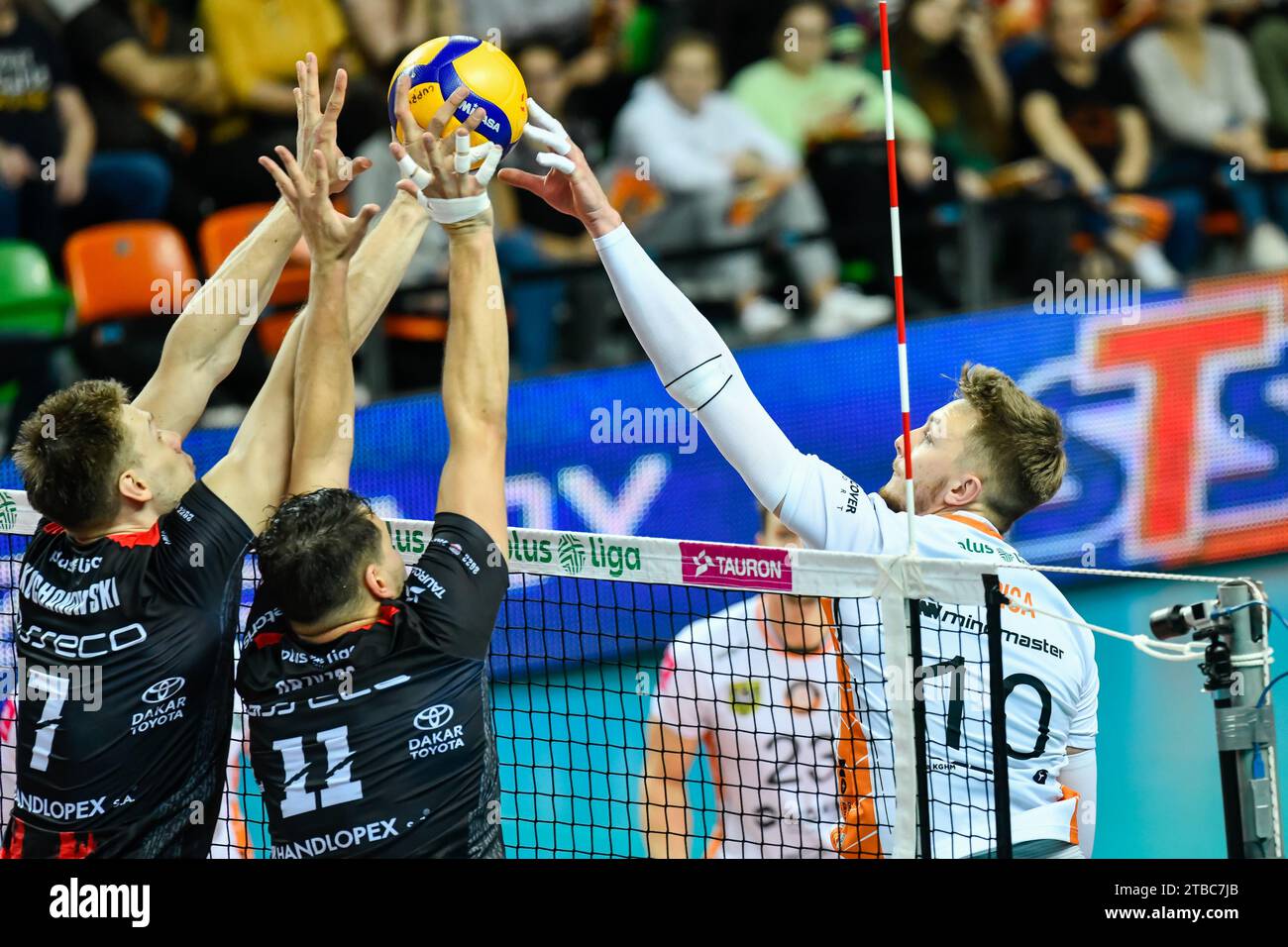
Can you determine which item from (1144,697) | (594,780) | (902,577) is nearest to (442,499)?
(902,577)

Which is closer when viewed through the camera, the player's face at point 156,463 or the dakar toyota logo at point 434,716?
the dakar toyota logo at point 434,716

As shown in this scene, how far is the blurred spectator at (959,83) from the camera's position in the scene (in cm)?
1184

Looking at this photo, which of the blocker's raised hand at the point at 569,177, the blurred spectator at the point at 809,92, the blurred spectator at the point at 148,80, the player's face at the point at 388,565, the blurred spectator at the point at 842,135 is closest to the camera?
the player's face at the point at 388,565

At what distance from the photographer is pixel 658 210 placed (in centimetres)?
1041

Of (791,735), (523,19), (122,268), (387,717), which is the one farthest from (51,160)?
(387,717)

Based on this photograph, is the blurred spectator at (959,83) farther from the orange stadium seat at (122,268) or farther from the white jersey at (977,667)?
the white jersey at (977,667)

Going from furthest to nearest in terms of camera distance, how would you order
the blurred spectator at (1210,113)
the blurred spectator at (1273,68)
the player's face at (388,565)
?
the blurred spectator at (1273,68) → the blurred spectator at (1210,113) → the player's face at (388,565)

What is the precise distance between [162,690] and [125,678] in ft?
0.31

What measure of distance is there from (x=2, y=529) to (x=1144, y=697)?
615 cm

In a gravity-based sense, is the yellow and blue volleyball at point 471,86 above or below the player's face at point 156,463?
above

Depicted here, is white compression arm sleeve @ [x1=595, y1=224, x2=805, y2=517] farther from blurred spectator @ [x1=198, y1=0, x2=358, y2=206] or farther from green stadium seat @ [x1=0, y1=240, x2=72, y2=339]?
blurred spectator @ [x1=198, y1=0, x2=358, y2=206]

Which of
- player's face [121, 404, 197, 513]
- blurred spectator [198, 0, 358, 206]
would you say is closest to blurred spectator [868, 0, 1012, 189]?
blurred spectator [198, 0, 358, 206]

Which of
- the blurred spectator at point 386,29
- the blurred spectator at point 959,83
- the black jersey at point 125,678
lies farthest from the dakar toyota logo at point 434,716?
the blurred spectator at point 959,83

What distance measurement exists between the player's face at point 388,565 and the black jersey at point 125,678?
500 millimetres
